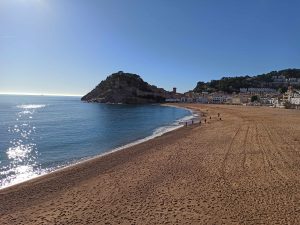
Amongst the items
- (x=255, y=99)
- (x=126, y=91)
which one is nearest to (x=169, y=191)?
(x=255, y=99)

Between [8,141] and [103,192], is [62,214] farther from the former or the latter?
[8,141]

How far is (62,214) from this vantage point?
12383mm

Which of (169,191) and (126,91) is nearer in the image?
(169,191)

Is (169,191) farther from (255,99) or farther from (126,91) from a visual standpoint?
(126,91)

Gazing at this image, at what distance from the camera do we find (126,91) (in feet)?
545

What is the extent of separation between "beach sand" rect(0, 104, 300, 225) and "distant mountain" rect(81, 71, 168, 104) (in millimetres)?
138356

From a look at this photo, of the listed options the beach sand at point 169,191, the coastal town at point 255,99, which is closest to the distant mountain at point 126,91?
the coastal town at point 255,99

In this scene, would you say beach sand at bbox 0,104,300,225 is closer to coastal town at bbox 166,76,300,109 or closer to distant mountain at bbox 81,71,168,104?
coastal town at bbox 166,76,300,109

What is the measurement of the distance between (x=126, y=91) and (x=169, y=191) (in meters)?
153

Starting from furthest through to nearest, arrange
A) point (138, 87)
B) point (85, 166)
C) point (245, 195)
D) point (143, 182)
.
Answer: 1. point (138, 87)
2. point (85, 166)
3. point (143, 182)
4. point (245, 195)

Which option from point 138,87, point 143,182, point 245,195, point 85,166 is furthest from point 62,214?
point 138,87

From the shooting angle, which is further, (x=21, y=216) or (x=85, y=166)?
(x=85, y=166)

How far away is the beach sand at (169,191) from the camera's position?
11828 millimetres

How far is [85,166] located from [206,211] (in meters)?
11.5
